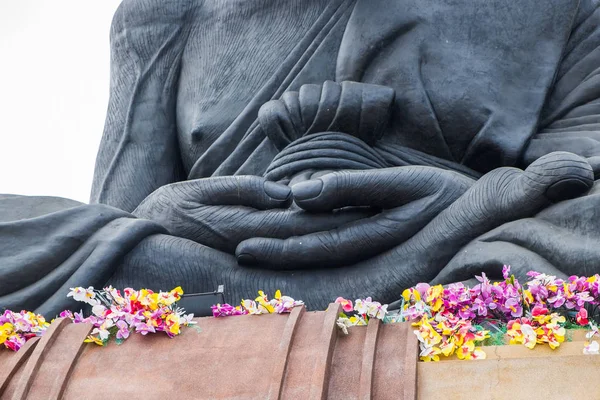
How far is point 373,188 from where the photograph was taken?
6262mm

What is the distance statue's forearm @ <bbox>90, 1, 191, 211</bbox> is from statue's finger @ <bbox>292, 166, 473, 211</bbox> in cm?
168

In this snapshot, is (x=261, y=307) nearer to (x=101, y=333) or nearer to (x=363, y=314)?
(x=363, y=314)

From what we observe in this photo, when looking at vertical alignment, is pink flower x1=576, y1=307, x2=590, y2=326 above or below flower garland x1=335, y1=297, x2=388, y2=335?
below

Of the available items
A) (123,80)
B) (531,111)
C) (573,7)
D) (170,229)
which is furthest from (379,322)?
(123,80)

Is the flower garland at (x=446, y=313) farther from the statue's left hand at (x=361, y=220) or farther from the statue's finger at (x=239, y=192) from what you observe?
the statue's finger at (x=239, y=192)

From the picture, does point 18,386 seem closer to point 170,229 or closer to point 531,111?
point 170,229

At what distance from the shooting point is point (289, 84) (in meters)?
7.34

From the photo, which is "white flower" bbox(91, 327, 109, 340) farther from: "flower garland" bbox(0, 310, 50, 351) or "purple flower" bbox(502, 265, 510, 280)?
"purple flower" bbox(502, 265, 510, 280)

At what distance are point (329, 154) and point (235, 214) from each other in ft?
1.97

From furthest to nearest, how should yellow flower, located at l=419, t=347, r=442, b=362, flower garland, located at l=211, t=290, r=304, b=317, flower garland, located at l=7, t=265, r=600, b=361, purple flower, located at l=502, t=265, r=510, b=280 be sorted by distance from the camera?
purple flower, located at l=502, t=265, r=510, b=280 < flower garland, located at l=211, t=290, r=304, b=317 < flower garland, located at l=7, t=265, r=600, b=361 < yellow flower, located at l=419, t=347, r=442, b=362

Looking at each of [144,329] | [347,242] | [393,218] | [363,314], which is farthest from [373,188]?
[144,329]

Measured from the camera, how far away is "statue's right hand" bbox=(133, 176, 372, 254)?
6.33 metres

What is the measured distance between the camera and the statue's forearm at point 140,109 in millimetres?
7711

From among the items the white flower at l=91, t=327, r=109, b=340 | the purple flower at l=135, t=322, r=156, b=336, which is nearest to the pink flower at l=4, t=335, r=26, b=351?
the white flower at l=91, t=327, r=109, b=340
